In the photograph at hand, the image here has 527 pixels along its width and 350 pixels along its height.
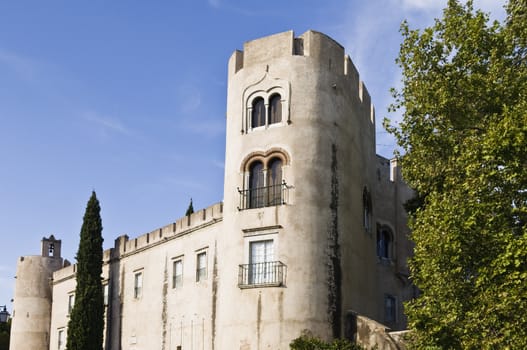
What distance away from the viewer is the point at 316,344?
26594 mm

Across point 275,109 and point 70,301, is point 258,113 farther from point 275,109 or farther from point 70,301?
point 70,301

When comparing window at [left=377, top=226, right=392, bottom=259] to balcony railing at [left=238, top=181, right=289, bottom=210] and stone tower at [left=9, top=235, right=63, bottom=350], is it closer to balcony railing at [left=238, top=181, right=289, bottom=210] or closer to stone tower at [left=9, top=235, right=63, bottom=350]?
balcony railing at [left=238, top=181, right=289, bottom=210]

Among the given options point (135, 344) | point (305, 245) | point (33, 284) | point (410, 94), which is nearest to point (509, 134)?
point (410, 94)

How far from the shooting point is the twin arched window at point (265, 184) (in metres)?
29.1

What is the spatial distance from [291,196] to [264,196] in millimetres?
1202

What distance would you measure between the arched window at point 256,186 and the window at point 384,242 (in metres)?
10.2

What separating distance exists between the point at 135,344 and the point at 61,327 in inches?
496

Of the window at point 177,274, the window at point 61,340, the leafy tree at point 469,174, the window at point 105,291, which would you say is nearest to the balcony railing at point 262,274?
the leafy tree at point 469,174

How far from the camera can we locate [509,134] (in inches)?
837

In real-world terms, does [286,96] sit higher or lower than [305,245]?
higher

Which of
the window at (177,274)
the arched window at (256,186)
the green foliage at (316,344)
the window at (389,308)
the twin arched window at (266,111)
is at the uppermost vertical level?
the twin arched window at (266,111)

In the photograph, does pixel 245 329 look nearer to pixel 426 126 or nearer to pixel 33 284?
pixel 426 126

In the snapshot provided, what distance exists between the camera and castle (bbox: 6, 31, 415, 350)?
27875 mm

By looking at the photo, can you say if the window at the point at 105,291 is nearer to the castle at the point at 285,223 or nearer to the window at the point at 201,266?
the castle at the point at 285,223
